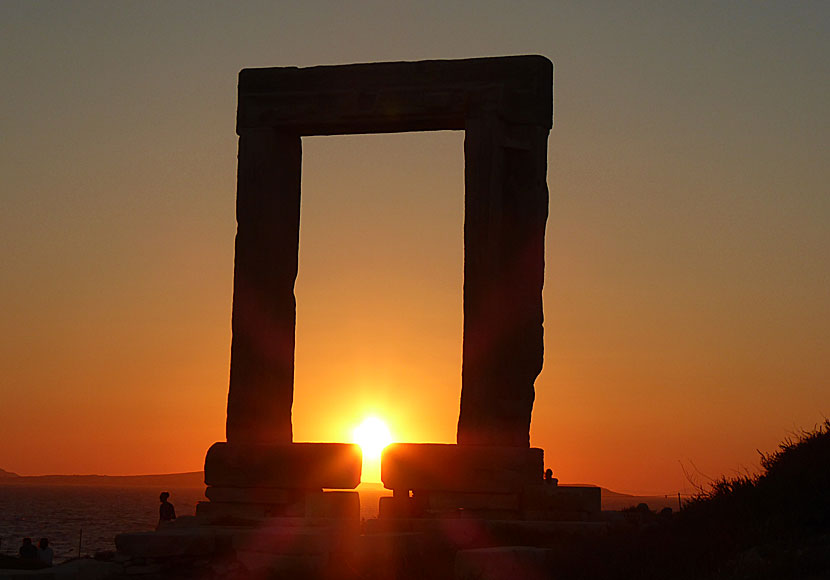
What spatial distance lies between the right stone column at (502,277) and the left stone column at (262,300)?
2.57 m

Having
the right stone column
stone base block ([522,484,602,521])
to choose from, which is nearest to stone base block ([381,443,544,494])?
stone base block ([522,484,602,521])

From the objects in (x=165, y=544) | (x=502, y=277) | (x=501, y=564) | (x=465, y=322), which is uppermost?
(x=502, y=277)

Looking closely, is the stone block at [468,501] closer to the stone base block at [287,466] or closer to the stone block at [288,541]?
the stone base block at [287,466]

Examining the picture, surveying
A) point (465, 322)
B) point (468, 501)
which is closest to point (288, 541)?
point (468, 501)

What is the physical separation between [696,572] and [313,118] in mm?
8858

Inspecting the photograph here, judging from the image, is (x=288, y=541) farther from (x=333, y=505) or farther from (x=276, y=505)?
(x=276, y=505)

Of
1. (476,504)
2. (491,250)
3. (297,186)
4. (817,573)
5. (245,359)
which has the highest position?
(297,186)

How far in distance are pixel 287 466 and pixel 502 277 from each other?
365 centimetres

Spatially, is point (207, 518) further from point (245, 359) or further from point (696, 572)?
point (696, 572)

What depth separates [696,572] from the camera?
10961 mm

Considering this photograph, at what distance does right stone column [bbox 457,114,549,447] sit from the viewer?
16.5m

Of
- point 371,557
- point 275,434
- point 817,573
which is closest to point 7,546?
point 275,434

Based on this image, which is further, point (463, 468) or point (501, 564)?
point (463, 468)

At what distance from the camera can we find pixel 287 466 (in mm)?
16422
